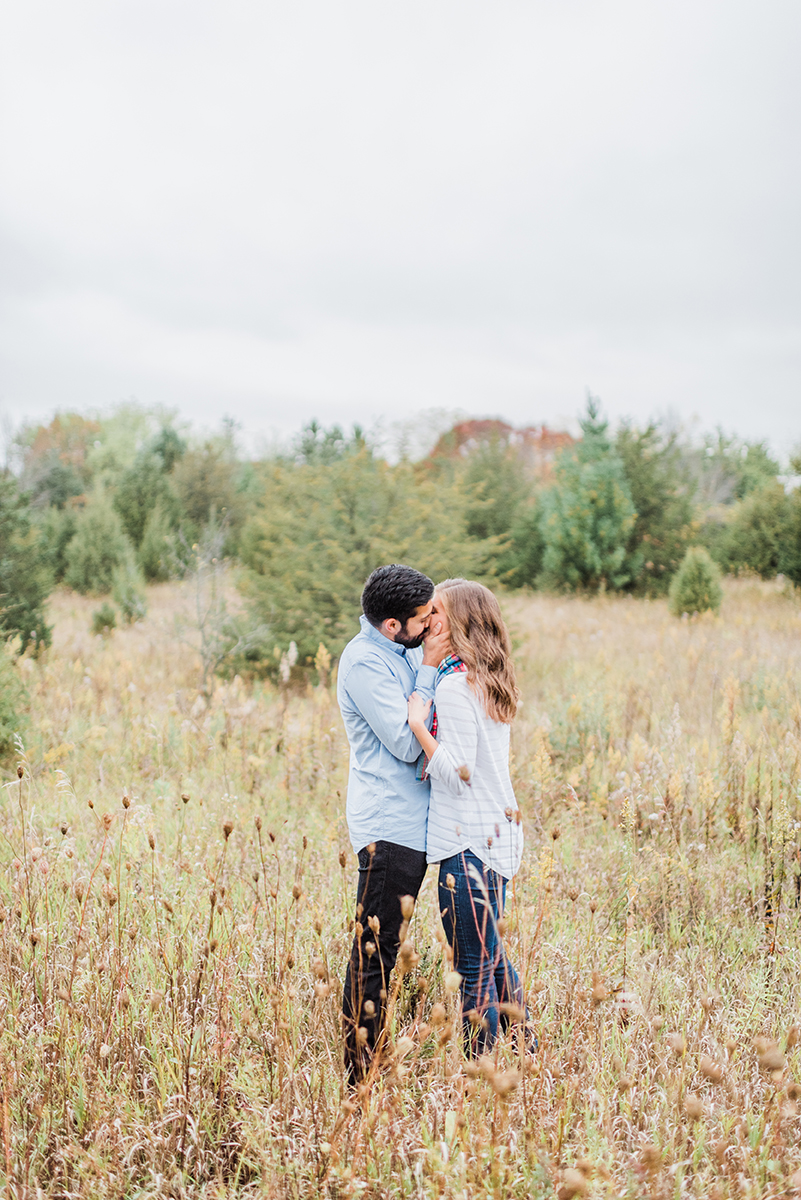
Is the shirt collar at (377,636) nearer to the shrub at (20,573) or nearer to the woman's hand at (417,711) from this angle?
the woman's hand at (417,711)

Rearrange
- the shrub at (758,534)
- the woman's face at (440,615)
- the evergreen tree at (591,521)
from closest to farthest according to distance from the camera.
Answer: the woman's face at (440,615), the evergreen tree at (591,521), the shrub at (758,534)

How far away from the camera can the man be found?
7.25 ft

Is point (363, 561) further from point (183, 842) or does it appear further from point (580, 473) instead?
point (580, 473)

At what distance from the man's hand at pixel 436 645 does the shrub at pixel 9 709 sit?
140 inches

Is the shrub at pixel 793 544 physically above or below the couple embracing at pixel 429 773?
above

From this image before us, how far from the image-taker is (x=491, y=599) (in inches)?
94.9

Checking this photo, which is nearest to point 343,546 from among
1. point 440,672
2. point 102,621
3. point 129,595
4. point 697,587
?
point 102,621

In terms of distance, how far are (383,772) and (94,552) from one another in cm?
1723

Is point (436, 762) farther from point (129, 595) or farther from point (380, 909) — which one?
point (129, 595)

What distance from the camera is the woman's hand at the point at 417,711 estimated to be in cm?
220

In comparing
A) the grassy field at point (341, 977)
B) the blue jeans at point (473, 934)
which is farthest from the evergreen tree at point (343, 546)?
the blue jeans at point (473, 934)

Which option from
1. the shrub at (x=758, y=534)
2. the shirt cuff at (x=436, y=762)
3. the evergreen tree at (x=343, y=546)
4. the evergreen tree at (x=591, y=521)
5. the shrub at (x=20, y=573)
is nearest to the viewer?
the shirt cuff at (x=436, y=762)

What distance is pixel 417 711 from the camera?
2252mm

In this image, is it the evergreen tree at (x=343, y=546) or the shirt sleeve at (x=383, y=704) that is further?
the evergreen tree at (x=343, y=546)
